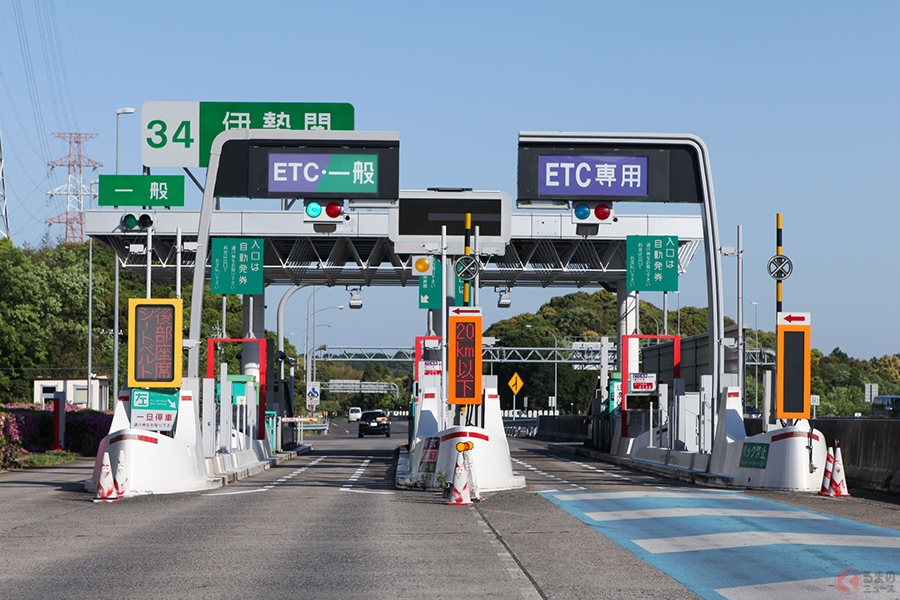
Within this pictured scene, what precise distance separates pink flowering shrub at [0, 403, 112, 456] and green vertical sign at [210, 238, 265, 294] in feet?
18.8

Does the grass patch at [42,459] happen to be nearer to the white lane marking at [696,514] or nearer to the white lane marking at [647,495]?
the white lane marking at [647,495]

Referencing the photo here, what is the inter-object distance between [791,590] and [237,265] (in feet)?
106

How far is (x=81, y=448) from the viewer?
37.1m

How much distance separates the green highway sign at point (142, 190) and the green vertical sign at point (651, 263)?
1608 centimetres

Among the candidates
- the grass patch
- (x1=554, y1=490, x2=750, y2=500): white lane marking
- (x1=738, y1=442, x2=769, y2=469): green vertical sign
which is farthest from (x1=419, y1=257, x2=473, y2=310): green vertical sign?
(x1=554, y1=490, x2=750, y2=500): white lane marking

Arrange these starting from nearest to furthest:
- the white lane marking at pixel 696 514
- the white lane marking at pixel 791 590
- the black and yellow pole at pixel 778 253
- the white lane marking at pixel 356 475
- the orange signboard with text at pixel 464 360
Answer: the white lane marking at pixel 791 590
the white lane marking at pixel 696 514
the orange signboard with text at pixel 464 360
the black and yellow pole at pixel 778 253
the white lane marking at pixel 356 475

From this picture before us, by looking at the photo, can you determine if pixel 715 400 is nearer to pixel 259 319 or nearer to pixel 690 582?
pixel 690 582

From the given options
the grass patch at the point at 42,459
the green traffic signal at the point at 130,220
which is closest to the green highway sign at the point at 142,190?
the grass patch at the point at 42,459

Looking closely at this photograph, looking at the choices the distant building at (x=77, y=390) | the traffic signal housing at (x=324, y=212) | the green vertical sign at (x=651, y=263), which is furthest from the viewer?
the distant building at (x=77, y=390)

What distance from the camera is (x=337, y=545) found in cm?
1221

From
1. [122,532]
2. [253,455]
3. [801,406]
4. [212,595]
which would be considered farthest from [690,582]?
[253,455]

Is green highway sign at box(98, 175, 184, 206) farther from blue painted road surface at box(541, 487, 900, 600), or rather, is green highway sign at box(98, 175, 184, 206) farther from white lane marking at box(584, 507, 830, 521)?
white lane marking at box(584, 507, 830, 521)

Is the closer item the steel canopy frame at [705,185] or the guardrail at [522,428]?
the steel canopy frame at [705,185]

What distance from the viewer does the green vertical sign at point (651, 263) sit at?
36812mm
